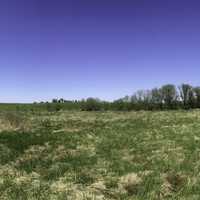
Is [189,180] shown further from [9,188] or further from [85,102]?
[85,102]

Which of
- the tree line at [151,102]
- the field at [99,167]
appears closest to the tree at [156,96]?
the tree line at [151,102]

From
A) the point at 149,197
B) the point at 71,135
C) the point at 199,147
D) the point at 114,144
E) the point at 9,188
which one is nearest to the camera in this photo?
the point at 149,197

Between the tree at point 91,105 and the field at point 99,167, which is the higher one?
the tree at point 91,105

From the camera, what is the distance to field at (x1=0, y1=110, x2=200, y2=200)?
9.39 m

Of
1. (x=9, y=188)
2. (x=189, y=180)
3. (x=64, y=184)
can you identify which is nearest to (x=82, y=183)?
(x=64, y=184)

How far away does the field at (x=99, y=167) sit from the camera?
30.8 feet

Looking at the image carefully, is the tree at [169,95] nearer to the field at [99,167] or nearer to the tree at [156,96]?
the tree at [156,96]

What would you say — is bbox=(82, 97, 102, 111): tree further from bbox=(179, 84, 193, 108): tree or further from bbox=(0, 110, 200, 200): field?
bbox=(0, 110, 200, 200): field

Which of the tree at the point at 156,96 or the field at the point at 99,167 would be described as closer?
the field at the point at 99,167

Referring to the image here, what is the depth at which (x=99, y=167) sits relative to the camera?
12500 mm

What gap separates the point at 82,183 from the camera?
33.9 feet

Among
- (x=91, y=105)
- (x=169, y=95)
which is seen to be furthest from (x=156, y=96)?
(x=91, y=105)

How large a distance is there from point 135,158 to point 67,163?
10.2ft

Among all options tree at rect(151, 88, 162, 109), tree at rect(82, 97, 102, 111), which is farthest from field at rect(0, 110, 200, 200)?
tree at rect(151, 88, 162, 109)
